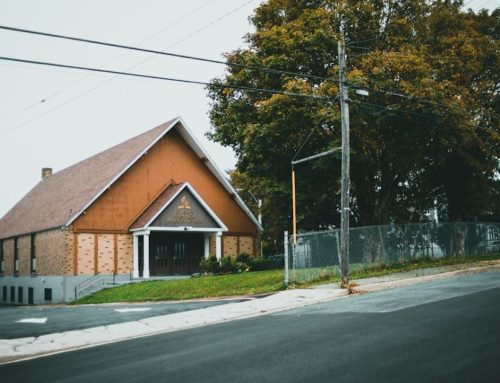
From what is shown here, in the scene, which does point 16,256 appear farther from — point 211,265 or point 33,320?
point 33,320

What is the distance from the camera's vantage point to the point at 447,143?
26.7m

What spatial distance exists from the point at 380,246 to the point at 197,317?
11277mm

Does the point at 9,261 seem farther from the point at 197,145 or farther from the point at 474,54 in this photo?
the point at 474,54

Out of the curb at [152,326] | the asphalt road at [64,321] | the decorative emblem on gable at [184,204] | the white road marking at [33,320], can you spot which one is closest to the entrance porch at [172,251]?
the decorative emblem on gable at [184,204]

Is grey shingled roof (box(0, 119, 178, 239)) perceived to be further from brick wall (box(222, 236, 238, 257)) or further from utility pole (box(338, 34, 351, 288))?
utility pole (box(338, 34, 351, 288))

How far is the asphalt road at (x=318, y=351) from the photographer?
21.2 ft

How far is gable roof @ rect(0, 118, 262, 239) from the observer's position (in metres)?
32.2

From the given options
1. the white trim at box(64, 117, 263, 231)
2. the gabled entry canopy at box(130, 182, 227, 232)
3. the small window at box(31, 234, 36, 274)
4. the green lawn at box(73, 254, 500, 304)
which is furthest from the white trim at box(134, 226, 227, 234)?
the small window at box(31, 234, 36, 274)

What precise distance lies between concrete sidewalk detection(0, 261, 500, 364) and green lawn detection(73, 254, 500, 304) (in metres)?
1.66

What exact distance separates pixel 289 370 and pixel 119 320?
8803 millimetres

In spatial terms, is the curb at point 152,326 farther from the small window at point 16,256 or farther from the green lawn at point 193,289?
the small window at point 16,256

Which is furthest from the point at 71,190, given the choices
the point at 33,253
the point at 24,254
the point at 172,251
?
the point at 172,251

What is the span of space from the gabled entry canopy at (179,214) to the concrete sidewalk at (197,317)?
50.7ft

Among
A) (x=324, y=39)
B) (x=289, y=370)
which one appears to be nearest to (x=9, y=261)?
(x=324, y=39)
